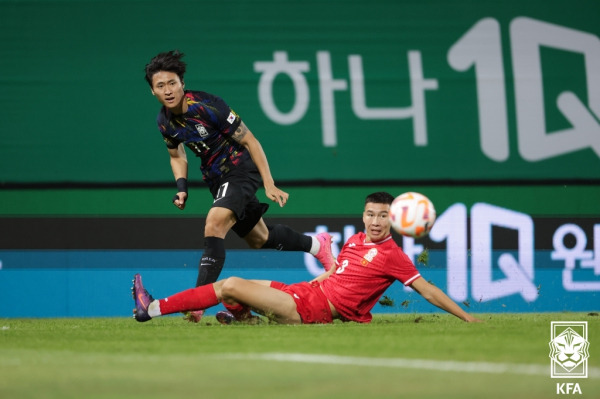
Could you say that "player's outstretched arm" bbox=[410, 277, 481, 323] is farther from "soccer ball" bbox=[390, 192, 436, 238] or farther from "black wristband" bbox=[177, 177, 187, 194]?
"black wristband" bbox=[177, 177, 187, 194]

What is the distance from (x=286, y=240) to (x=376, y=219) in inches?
60.9

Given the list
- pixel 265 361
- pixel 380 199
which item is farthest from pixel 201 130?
pixel 265 361

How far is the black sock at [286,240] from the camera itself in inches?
339

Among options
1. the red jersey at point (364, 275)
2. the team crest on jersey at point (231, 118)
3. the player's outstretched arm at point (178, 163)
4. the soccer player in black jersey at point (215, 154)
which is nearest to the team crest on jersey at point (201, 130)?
the soccer player in black jersey at point (215, 154)

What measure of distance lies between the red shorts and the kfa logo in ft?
4.88

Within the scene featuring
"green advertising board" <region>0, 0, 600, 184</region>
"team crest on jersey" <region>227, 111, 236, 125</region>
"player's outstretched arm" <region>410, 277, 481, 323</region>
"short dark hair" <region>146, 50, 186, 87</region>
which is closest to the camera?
"player's outstretched arm" <region>410, 277, 481, 323</region>

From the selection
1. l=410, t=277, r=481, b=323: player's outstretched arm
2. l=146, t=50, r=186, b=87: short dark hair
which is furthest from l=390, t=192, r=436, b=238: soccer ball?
l=146, t=50, r=186, b=87: short dark hair

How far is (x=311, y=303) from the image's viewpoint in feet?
23.5

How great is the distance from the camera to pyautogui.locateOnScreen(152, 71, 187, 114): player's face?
312 inches

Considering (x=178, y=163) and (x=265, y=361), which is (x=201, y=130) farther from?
(x=265, y=361)

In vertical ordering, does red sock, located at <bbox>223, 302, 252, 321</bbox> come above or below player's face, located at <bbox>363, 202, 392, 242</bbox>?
below

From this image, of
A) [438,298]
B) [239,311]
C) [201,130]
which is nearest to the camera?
[438,298]

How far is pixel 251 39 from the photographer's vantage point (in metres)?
10.6

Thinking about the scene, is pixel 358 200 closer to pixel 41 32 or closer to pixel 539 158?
pixel 539 158
